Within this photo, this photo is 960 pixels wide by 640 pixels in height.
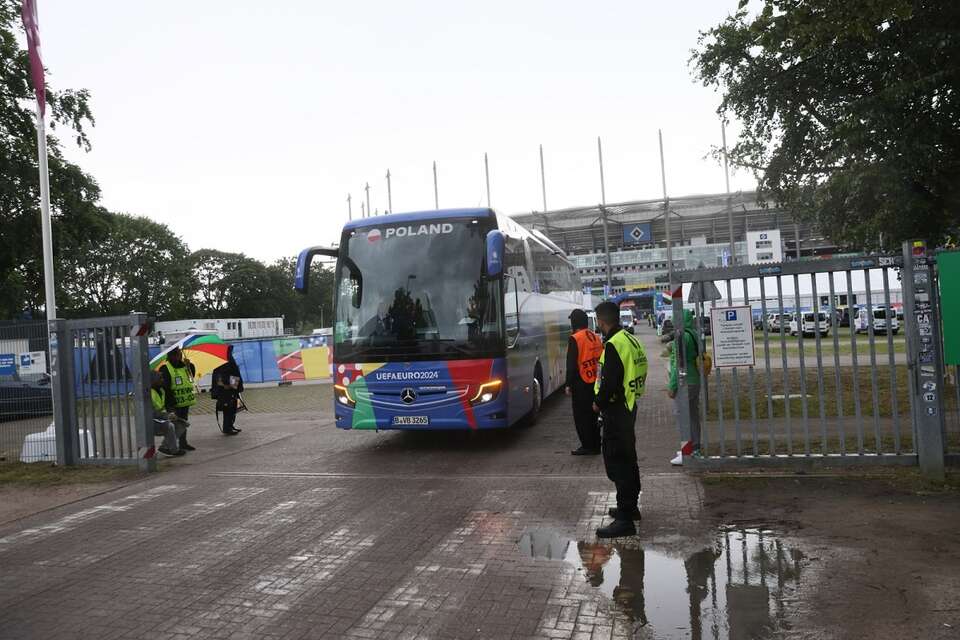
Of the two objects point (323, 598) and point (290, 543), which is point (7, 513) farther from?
point (323, 598)

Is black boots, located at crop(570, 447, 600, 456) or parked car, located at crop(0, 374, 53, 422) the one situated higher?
parked car, located at crop(0, 374, 53, 422)

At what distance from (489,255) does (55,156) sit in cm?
1927

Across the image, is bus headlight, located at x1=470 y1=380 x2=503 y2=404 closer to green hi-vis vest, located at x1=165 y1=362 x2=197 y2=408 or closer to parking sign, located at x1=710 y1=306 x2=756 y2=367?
parking sign, located at x1=710 y1=306 x2=756 y2=367

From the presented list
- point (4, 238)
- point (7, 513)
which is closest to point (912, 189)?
point (7, 513)

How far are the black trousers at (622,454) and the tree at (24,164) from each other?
2089 cm

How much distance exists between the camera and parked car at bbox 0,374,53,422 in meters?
11.7

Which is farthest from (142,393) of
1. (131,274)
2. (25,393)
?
(131,274)

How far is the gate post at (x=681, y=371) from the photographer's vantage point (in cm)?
790

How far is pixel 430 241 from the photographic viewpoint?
10320 mm

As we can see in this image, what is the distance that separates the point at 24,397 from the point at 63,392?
1.92 m

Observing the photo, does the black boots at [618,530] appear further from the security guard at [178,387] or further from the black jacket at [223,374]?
Result: the black jacket at [223,374]

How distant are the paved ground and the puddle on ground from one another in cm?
2

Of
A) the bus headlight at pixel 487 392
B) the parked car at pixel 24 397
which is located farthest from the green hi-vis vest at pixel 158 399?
the bus headlight at pixel 487 392

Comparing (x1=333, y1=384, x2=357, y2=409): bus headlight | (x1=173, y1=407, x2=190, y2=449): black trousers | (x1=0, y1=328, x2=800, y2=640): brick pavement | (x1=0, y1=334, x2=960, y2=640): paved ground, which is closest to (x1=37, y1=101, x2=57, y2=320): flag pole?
(x1=173, y1=407, x2=190, y2=449): black trousers
